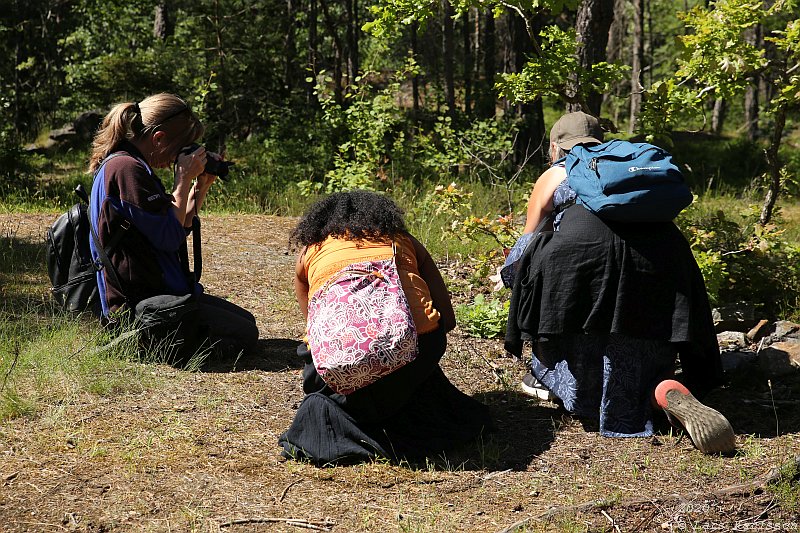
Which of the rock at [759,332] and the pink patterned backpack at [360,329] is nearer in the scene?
the pink patterned backpack at [360,329]

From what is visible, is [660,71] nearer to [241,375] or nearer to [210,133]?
[210,133]

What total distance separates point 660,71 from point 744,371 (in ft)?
85.8

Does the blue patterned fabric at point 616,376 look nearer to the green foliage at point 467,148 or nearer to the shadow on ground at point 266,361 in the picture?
the shadow on ground at point 266,361

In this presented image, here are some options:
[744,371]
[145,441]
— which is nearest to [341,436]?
[145,441]

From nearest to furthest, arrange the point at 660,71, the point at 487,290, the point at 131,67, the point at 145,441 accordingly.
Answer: the point at 145,441 < the point at 487,290 < the point at 131,67 < the point at 660,71

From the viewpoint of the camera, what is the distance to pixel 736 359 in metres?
4.88

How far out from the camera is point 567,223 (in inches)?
161

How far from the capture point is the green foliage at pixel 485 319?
5.59 metres

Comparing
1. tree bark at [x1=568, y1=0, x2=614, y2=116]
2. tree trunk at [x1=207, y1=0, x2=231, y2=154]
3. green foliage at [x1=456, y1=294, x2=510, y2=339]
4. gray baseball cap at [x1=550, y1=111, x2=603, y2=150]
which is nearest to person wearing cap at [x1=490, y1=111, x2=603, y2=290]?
gray baseball cap at [x1=550, y1=111, x2=603, y2=150]

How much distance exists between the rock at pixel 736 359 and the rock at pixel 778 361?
0.05 m

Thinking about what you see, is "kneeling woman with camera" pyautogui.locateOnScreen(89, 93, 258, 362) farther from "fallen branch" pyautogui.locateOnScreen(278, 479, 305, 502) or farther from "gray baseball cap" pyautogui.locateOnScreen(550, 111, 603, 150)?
"gray baseball cap" pyautogui.locateOnScreen(550, 111, 603, 150)

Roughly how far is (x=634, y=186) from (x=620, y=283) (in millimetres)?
443

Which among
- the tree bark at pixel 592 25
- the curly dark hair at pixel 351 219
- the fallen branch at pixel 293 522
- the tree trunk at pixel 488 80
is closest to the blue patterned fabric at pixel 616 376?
the curly dark hair at pixel 351 219

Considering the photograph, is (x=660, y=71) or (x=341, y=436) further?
(x=660, y=71)
